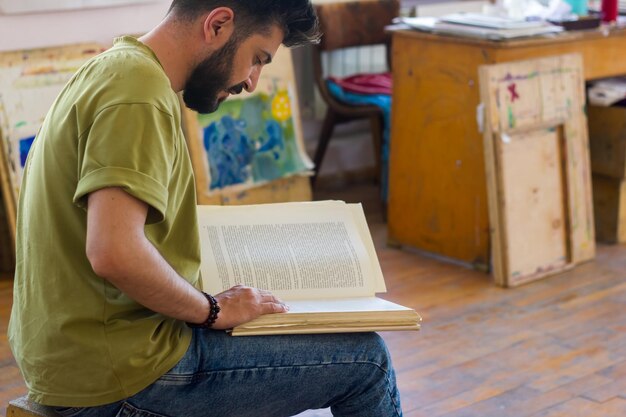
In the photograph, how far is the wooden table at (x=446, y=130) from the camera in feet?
10.9

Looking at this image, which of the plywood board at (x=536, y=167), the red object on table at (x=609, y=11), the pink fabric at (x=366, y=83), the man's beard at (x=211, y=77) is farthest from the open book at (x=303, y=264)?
the pink fabric at (x=366, y=83)

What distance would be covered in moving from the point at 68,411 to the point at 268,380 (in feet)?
0.98

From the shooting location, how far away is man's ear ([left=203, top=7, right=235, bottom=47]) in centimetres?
142

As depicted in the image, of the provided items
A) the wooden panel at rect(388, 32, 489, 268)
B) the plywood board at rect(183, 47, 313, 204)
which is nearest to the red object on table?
the wooden panel at rect(388, 32, 489, 268)

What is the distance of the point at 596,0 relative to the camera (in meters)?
4.59

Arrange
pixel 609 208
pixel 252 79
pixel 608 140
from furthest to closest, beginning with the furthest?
A: 1. pixel 609 208
2. pixel 608 140
3. pixel 252 79

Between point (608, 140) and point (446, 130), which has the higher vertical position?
point (446, 130)

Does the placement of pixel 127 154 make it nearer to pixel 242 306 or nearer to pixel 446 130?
pixel 242 306

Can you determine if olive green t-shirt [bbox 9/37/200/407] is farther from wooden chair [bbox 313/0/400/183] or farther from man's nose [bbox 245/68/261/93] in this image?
wooden chair [bbox 313/0/400/183]

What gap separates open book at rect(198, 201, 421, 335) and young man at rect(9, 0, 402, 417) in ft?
0.13

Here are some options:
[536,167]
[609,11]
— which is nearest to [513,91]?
[536,167]

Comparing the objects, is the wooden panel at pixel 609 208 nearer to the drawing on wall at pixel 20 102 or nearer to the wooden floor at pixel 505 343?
the wooden floor at pixel 505 343

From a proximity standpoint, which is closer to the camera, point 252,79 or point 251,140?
point 252,79

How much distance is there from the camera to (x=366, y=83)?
13.9ft
